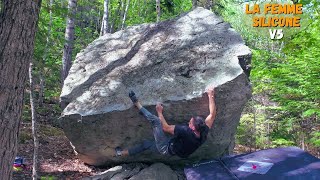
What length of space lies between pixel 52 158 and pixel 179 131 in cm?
404

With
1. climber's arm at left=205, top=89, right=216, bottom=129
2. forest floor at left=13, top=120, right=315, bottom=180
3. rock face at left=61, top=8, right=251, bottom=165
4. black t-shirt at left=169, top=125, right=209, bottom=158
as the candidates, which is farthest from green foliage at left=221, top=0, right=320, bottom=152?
forest floor at left=13, top=120, right=315, bottom=180

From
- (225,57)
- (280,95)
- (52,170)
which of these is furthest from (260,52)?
(52,170)

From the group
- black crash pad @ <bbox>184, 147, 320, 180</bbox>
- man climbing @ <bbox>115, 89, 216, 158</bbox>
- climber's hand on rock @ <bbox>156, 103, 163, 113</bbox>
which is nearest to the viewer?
black crash pad @ <bbox>184, 147, 320, 180</bbox>

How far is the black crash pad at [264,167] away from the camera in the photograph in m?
4.83

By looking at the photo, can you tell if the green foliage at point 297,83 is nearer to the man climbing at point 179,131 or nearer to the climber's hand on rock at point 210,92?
the climber's hand on rock at point 210,92

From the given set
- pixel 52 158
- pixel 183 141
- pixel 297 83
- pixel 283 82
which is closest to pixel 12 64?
pixel 183 141

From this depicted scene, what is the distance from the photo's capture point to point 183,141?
6039 mm

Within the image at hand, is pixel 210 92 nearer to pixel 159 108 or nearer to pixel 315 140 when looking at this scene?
pixel 159 108

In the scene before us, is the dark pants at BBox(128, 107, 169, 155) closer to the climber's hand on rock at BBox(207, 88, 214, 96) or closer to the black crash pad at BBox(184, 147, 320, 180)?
the black crash pad at BBox(184, 147, 320, 180)

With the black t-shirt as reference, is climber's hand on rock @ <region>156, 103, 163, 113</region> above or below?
above

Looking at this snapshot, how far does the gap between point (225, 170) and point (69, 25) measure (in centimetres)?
815

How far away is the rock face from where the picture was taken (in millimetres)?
6430

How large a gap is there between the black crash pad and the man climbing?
1.45ft

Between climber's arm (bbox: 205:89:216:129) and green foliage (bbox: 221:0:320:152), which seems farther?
green foliage (bbox: 221:0:320:152)
